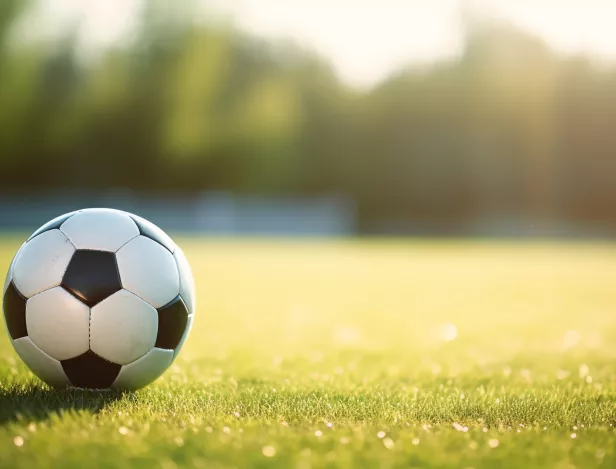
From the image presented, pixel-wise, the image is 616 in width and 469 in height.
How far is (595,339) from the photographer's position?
288 inches

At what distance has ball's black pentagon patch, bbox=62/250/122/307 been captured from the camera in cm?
370

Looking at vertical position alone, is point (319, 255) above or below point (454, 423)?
below

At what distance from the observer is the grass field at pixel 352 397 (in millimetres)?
2980

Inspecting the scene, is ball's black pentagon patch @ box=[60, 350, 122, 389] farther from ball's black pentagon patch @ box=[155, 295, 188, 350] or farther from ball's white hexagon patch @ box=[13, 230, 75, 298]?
ball's white hexagon patch @ box=[13, 230, 75, 298]

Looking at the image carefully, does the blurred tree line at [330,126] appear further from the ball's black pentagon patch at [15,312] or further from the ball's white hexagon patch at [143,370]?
the ball's white hexagon patch at [143,370]

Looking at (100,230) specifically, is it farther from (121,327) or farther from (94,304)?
(121,327)

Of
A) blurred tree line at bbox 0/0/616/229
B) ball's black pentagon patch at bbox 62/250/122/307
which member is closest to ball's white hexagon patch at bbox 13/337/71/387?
ball's black pentagon patch at bbox 62/250/122/307

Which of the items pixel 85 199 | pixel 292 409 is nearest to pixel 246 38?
pixel 85 199

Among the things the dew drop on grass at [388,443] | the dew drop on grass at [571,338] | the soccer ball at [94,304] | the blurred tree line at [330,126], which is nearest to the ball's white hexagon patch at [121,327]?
the soccer ball at [94,304]

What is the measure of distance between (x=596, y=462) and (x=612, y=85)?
45.1m

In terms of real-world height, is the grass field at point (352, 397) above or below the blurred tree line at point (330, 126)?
below

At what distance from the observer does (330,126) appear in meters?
43.7

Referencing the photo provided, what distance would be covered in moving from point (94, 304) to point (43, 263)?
0.42 meters

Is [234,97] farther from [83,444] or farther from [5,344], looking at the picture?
[83,444]
